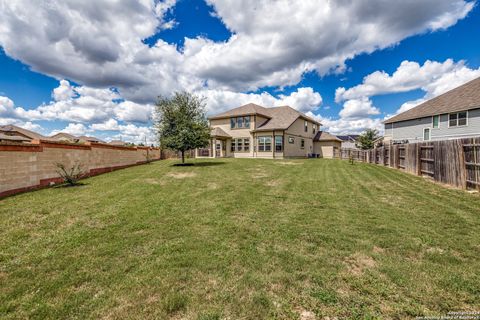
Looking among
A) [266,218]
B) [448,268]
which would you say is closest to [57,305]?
[266,218]

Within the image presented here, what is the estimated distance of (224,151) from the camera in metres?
32.1

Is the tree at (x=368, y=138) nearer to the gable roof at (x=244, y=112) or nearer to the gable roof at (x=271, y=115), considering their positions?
the gable roof at (x=271, y=115)

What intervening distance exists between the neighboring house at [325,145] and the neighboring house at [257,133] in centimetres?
562

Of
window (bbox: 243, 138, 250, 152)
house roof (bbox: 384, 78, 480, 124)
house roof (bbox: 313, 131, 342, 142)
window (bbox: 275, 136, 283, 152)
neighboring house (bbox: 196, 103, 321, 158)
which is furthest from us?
house roof (bbox: 313, 131, 342, 142)

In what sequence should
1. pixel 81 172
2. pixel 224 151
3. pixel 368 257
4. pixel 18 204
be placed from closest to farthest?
pixel 368 257, pixel 18 204, pixel 81 172, pixel 224 151

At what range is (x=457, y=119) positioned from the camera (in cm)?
2247

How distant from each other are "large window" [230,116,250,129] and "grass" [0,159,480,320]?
24261 mm

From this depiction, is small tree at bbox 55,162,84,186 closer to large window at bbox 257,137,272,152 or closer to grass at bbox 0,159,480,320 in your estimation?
grass at bbox 0,159,480,320

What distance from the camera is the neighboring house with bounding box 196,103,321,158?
28.7 meters

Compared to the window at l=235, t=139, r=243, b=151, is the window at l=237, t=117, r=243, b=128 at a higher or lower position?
higher

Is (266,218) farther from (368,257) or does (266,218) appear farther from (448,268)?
(448,268)

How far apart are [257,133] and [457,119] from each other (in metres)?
20.7

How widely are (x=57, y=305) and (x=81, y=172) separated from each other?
10.5m

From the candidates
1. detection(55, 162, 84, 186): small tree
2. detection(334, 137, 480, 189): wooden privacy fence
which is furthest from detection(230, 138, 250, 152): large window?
detection(55, 162, 84, 186): small tree
